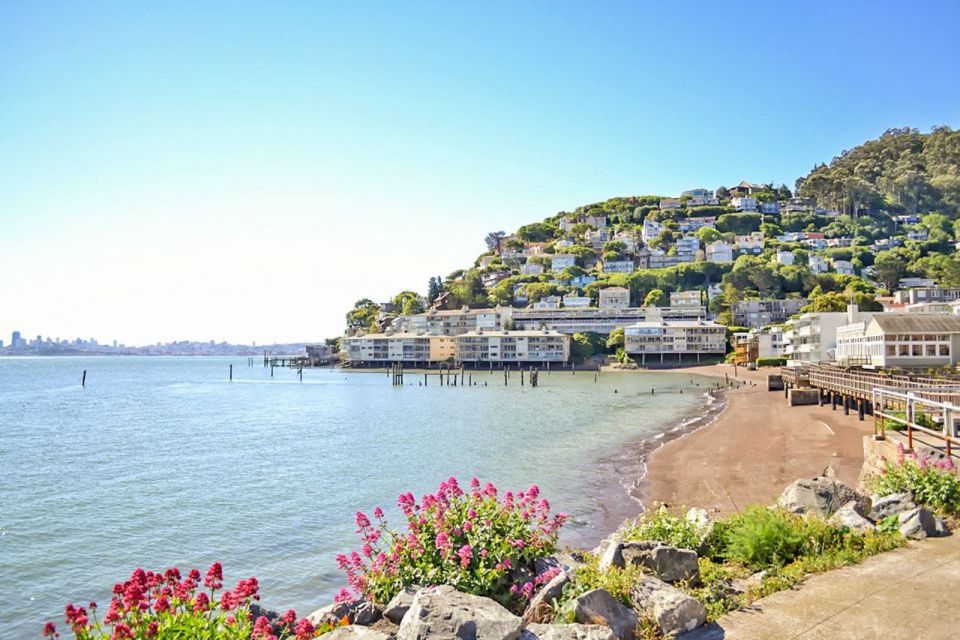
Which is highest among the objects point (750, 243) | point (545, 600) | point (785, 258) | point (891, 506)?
point (750, 243)

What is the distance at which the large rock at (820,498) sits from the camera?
33.2 feet

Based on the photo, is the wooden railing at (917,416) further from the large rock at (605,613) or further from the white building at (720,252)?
the white building at (720,252)

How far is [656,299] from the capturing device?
137 meters

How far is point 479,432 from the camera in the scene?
36562mm

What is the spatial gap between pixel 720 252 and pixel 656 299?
29631 millimetres

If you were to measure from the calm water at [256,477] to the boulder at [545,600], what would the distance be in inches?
255

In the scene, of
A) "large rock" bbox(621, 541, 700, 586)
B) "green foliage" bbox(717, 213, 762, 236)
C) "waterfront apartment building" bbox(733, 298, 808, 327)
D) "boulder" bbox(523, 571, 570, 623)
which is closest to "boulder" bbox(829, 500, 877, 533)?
"large rock" bbox(621, 541, 700, 586)

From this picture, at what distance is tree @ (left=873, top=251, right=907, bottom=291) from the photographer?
125 meters

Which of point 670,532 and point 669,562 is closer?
point 669,562

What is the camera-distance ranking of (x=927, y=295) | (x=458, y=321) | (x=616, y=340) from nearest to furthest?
(x=927, y=295) < (x=616, y=340) < (x=458, y=321)

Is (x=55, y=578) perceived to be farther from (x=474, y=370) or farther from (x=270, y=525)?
(x=474, y=370)

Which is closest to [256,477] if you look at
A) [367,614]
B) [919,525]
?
[367,614]

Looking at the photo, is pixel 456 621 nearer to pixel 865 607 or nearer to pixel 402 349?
pixel 865 607

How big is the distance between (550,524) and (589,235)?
19389 cm
